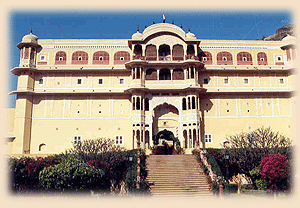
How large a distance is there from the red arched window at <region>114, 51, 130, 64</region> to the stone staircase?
13.8m

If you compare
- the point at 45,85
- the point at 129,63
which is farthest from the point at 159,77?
the point at 45,85

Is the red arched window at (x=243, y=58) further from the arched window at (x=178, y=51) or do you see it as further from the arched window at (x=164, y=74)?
the arched window at (x=164, y=74)

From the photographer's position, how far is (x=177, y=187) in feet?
67.3

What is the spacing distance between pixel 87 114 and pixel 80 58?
697 centimetres

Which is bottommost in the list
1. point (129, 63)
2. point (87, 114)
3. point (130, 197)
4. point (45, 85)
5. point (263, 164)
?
point (130, 197)

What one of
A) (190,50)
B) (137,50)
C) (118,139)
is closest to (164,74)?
(190,50)

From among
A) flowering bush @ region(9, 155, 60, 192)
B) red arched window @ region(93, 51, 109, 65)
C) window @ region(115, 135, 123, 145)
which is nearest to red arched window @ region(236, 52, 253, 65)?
red arched window @ region(93, 51, 109, 65)

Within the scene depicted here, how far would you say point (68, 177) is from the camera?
16.7m

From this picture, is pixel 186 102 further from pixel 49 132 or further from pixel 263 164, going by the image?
pixel 49 132

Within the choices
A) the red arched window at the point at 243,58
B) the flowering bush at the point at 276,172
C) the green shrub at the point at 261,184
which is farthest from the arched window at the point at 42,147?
the red arched window at the point at 243,58

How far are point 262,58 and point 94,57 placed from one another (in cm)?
2059

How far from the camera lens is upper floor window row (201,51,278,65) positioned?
34.9 m

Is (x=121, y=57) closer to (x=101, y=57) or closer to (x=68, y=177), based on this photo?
(x=101, y=57)

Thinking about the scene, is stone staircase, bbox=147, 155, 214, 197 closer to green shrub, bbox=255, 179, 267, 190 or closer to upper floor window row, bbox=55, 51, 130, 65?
green shrub, bbox=255, 179, 267, 190
